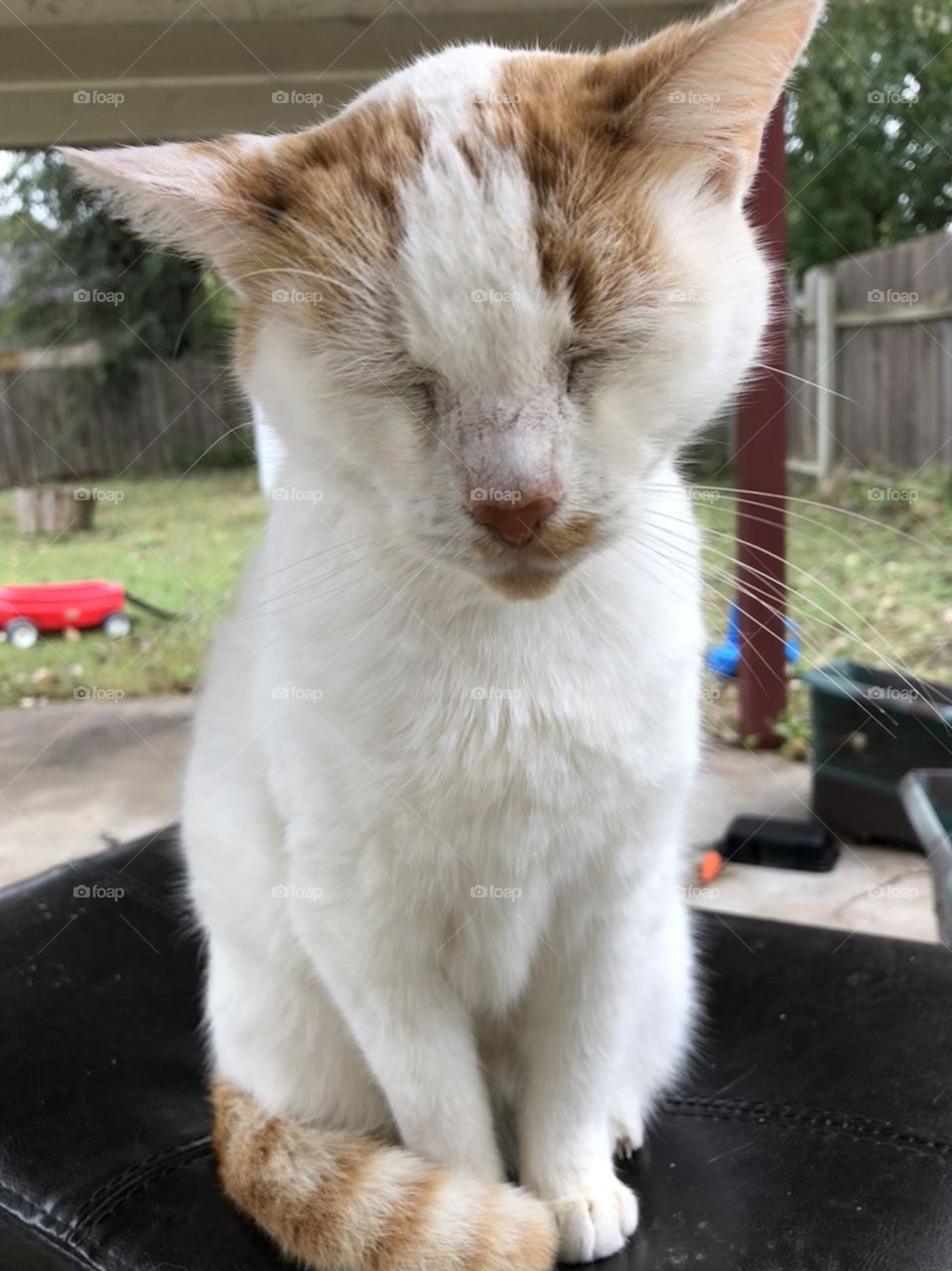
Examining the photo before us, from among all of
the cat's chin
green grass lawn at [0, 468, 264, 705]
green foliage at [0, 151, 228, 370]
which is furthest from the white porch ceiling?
the cat's chin

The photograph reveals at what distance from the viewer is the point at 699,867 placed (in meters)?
1.63

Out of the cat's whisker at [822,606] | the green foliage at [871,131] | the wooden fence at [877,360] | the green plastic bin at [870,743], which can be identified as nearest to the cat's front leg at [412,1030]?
the cat's whisker at [822,606]

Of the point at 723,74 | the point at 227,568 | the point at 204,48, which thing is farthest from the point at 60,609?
the point at 723,74

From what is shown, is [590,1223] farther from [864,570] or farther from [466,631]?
[864,570]

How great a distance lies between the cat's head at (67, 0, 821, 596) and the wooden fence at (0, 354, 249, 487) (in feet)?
1.71

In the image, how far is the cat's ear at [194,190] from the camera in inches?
22.4

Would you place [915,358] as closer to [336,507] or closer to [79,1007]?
[336,507]

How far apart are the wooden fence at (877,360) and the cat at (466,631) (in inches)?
21.0

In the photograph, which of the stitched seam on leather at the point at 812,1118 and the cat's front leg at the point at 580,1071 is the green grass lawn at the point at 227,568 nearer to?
the cat's front leg at the point at 580,1071

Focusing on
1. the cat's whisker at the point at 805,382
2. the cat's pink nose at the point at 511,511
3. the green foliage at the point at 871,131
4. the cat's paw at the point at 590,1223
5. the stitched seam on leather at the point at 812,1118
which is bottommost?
the stitched seam on leather at the point at 812,1118

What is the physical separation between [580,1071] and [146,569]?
0.71m

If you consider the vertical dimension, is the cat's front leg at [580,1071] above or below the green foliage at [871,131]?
below

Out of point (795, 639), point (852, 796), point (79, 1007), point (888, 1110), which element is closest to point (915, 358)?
point (795, 639)

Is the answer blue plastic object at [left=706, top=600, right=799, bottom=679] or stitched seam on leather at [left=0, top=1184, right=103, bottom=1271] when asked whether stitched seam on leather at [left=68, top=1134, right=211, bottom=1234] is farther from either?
blue plastic object at [left=706, top=600, right=799, bottom=679]
